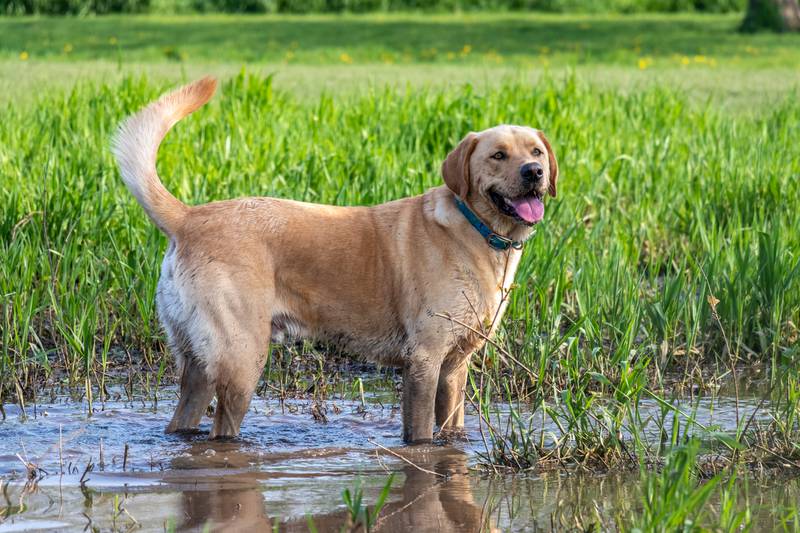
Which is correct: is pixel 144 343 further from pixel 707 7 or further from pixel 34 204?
pixel 707 7

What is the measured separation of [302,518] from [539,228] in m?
2.62

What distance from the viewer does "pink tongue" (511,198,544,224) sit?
4.41 m

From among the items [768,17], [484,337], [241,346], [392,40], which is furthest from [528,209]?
[768,17]

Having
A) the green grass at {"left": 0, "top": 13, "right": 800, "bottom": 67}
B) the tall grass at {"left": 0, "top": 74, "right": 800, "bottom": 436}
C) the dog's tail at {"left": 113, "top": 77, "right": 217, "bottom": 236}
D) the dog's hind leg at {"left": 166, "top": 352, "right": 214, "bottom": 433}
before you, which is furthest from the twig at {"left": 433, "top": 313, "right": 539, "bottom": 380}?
the green grass at {"left": 0, "top": 13, "right": 800, "bottom": 67}

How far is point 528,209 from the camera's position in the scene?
14.5 ft

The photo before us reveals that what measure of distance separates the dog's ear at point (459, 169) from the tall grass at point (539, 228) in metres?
0.67

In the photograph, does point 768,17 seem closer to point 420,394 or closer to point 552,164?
point 552,164

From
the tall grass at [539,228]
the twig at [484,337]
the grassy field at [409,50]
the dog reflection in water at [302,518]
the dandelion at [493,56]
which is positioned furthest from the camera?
the dandelion at [493,56]

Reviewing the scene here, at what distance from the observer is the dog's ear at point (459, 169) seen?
4527 mm

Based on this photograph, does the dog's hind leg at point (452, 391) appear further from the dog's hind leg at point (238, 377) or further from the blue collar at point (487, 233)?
the dog's hind leg at point (238, 377)

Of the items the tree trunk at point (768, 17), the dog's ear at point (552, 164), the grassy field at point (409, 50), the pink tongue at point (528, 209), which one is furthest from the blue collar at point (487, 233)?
the tree trunk at point (768, 17)

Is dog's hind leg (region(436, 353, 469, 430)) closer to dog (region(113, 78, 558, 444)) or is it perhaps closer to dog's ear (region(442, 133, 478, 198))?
dog (region(113, 78, 558, 444))

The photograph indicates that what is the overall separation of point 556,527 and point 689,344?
1981 millimetres

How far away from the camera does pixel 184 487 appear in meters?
3.85
